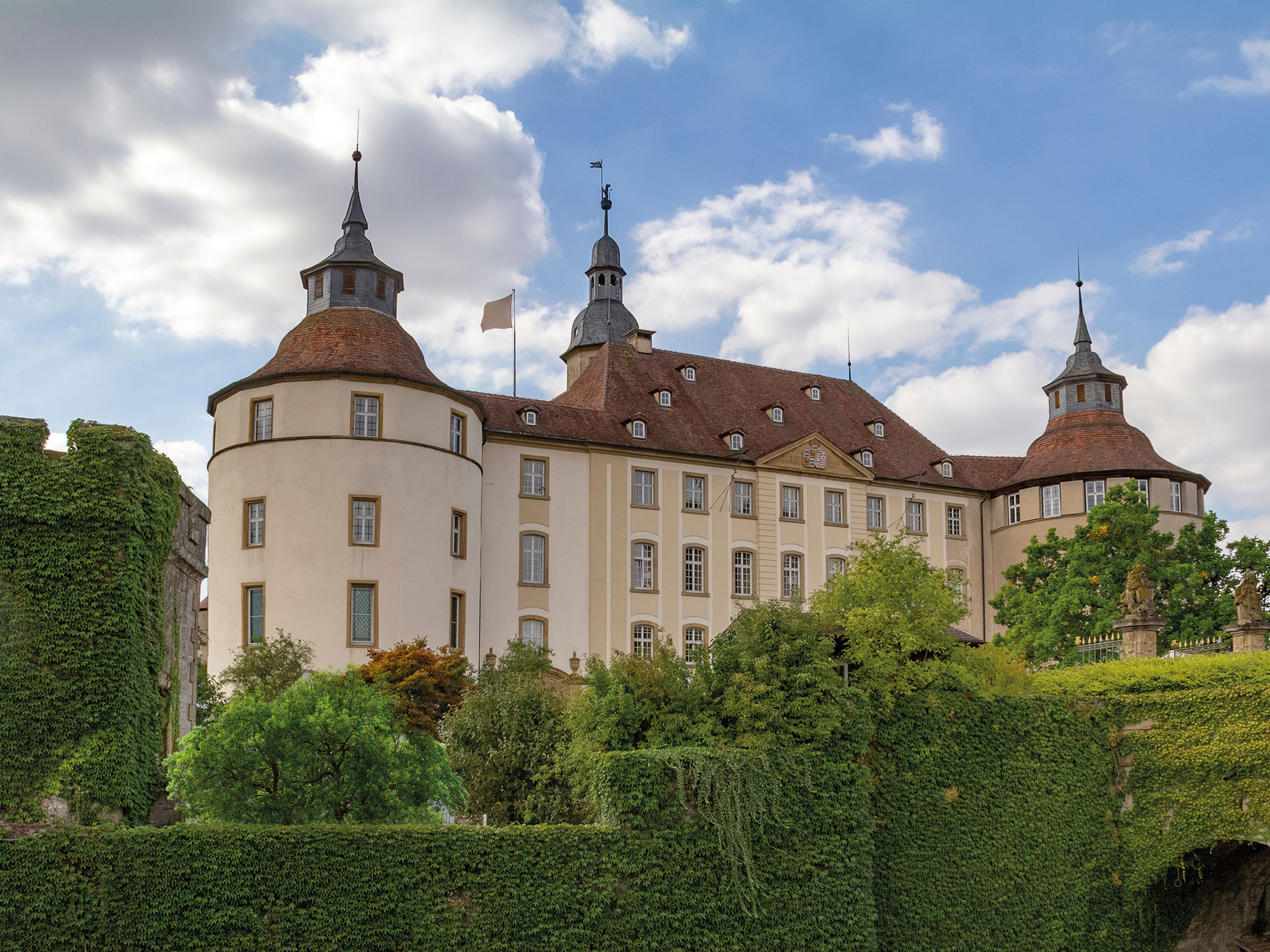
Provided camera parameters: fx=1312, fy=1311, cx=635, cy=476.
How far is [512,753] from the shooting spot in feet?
92.4

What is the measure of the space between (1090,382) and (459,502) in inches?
1134

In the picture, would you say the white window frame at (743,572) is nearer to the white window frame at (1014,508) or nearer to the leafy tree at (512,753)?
the white window frame at (1014,508)

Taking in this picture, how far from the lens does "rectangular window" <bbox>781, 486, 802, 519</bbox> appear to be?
50.9 metres

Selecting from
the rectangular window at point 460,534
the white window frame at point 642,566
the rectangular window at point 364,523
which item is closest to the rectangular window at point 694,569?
the white window frame at point 642,566

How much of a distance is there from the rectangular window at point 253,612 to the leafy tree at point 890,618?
19943 mm

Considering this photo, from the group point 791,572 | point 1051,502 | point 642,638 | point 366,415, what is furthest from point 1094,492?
point 366,415

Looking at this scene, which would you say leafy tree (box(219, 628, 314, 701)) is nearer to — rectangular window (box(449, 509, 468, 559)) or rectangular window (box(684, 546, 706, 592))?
rectangular window (box(449, 509, 468, 559))

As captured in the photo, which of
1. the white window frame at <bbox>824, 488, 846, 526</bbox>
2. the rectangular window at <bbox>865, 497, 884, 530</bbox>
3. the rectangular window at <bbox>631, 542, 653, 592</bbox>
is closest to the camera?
the rectangular window at <bbox>631, 542, 653, 592</bbox>

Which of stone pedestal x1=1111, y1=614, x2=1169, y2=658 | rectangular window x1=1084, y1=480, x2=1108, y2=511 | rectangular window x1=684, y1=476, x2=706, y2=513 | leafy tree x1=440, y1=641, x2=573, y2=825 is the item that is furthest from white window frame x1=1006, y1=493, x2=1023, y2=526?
leafy tree x1=440, y1=641, x2=573, y2=825

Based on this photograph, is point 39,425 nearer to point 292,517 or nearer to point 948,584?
point 948,584

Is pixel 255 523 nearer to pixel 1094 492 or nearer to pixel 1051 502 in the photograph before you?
pixel 1051 502

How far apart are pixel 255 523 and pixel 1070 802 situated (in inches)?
1005

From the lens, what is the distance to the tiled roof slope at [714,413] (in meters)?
48.2

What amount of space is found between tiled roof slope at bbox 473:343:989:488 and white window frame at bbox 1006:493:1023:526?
4.24 feet
